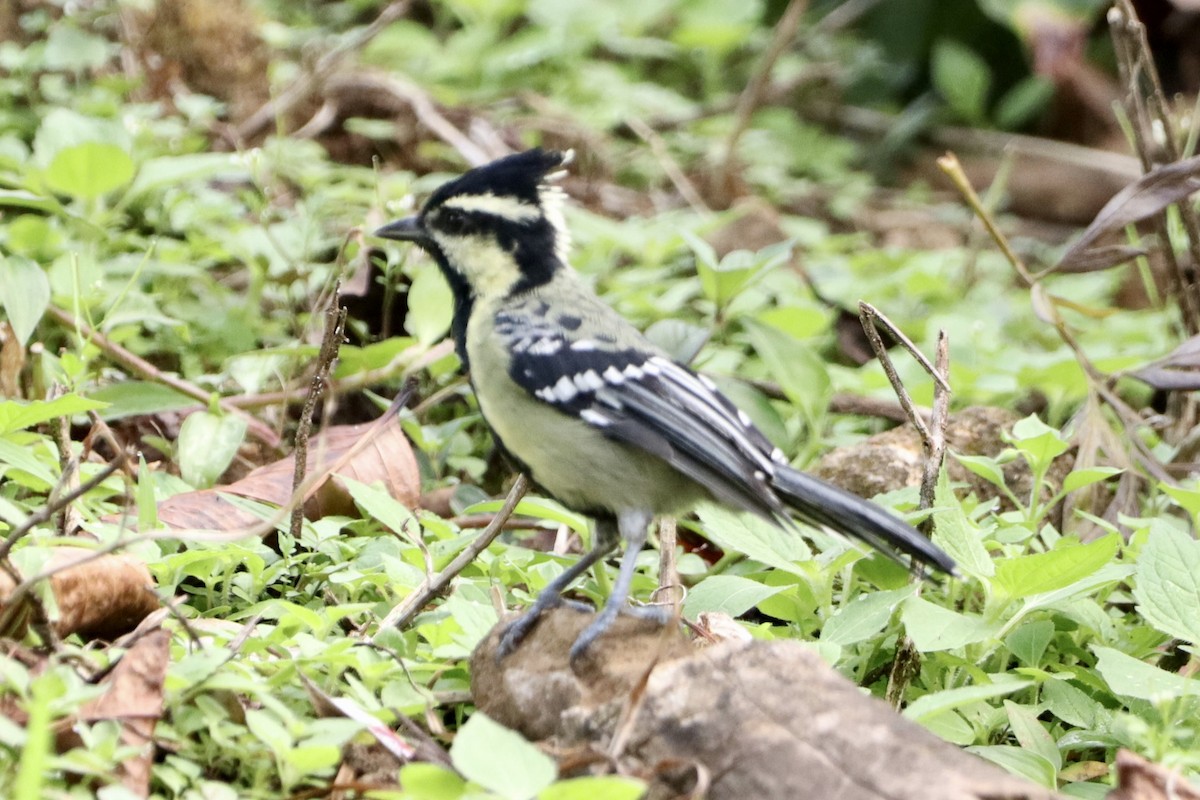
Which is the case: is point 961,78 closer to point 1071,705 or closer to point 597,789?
point 1071,705

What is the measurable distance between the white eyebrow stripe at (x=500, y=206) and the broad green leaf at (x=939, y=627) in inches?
47.4

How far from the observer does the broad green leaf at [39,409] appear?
8.42 ft

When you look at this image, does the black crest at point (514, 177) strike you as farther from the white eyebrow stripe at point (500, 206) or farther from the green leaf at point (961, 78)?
the green leaf at point (961, 78)

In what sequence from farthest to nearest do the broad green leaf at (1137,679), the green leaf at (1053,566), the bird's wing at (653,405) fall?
the bird's wing at (653,405) < the green leaf at (1053,566) < the broad green leaf at (1137,679)

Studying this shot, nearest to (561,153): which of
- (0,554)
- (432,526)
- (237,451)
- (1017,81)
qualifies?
(432,526)

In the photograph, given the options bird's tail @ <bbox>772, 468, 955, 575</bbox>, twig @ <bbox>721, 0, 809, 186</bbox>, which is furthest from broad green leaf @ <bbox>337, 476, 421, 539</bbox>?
twig @ <bbox>721, 0, 809, 186</bbox>

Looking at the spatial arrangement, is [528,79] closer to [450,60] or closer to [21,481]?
[450,60]

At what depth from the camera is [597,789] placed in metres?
1.74

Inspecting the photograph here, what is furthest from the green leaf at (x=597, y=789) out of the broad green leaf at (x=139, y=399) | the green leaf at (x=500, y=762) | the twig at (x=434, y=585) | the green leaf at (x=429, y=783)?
the broad green leaf at (x=139, y=399)

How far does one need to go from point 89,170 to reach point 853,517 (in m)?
2.49

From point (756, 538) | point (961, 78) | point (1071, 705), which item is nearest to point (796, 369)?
point (756, 538)

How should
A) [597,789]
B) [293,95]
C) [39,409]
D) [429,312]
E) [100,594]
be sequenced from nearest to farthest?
[597,789]
[100,594]
[39,409]
[429,312]
[293,95]

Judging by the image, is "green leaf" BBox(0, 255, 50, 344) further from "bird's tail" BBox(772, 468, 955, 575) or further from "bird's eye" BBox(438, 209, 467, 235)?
"bird's tail" BBox(772, 468, 955, 575)

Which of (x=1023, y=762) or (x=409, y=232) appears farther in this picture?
(x=409, y=232)
